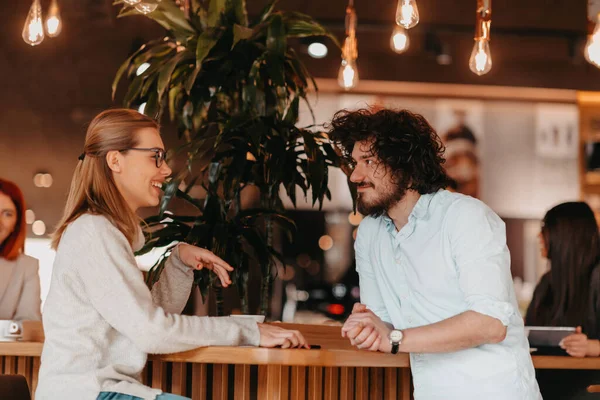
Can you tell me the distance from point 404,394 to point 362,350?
435mm

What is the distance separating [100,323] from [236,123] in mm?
1424

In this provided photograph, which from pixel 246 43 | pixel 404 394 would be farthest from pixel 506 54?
pixel 404 394

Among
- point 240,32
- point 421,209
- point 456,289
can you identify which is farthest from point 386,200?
point 240,32

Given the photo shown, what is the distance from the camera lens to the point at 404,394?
2.85 metres

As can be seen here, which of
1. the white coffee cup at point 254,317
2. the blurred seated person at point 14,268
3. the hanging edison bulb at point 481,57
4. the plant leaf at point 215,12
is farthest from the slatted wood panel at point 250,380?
the blurred seated person at point 14,268

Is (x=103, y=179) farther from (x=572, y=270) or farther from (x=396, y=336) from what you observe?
(x=572, y=270)

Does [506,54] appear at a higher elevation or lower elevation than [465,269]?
higher

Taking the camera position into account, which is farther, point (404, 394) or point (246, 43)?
point (246, 43)

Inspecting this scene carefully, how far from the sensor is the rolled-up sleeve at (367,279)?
2645 mm

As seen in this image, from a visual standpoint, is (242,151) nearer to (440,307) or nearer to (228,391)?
(228,391)

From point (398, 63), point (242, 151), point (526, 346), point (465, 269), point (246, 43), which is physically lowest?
point (526, 346)

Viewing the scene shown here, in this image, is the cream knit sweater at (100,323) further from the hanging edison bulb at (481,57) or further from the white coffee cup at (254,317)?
the hanging edison bulb at (481,57)

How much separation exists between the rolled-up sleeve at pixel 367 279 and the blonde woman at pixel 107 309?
1.03 feet

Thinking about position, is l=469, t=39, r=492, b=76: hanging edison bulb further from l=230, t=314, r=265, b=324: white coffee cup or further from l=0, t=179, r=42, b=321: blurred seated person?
l=0, t=179, r=42, b=321: blurred seated person
